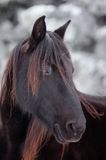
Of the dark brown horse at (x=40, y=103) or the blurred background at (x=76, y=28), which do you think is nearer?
the dark brown horse at (x=40, y=103)

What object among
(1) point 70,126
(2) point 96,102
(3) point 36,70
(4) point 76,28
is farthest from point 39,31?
(4) point 76,28

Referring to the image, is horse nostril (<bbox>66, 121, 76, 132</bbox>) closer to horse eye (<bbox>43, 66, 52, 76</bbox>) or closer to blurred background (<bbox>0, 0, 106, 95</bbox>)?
horse eye (<bbox>43, 66, 52, 76</bbox>)

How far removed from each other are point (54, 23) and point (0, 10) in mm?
456

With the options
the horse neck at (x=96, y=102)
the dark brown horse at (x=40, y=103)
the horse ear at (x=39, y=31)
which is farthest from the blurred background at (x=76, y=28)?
the horse ear at (x=39, y=31)

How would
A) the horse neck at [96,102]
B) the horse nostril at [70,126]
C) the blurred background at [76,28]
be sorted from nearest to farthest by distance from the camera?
the horse nostril at [70,126]
the horse neck at [96,102]
the blurred background at [76,28]

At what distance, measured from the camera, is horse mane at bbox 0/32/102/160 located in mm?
1934

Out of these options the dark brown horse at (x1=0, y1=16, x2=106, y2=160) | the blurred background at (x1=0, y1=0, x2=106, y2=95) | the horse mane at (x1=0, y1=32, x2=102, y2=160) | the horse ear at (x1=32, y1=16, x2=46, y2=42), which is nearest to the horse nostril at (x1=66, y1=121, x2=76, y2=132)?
the dark brown horse at (x1=0, y1=16, x2=106, y2=160)

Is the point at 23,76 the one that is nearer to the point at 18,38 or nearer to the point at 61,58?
the point at 61,58

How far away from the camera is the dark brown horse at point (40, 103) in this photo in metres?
1.91

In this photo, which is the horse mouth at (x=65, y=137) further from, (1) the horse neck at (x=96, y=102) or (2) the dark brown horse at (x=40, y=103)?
(1) the horse neck at (x=96, y=102)

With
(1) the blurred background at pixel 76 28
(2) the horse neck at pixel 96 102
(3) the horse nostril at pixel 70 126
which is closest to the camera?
(3) the horse nostril at pixel 70 126

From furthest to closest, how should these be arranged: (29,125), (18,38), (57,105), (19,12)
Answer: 1. (19,12)
2. (18,38)
3. (29,125)
4. (57,105)

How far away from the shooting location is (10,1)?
4.18 meters

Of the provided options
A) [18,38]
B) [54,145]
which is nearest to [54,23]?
[18,38]
